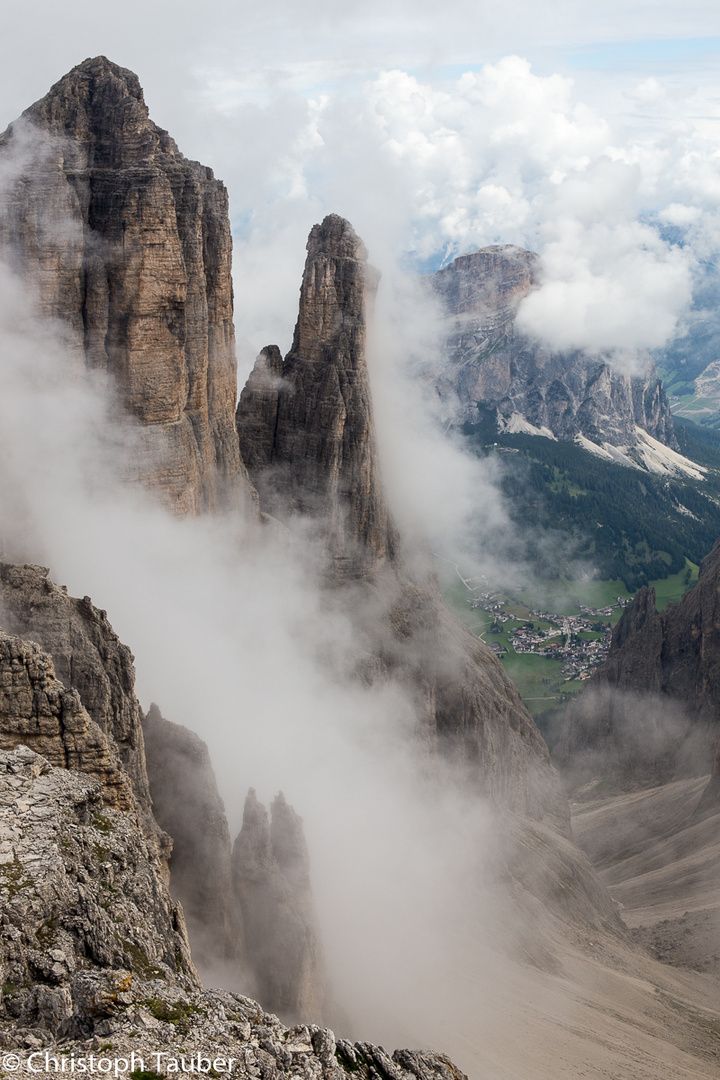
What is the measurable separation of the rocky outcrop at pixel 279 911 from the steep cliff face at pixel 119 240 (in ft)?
79.5

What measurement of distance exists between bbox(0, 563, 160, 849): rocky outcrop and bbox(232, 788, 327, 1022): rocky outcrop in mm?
8773

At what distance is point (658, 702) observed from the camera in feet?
443

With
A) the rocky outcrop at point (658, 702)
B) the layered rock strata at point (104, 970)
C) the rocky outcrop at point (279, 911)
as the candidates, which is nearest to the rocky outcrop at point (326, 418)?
the rocky outcrop at point (279, 911)

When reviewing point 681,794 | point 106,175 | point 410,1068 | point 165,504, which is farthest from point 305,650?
point 681,794

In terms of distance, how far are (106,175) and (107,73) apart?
6847mm

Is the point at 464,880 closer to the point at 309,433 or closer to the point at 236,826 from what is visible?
the point at 236,826

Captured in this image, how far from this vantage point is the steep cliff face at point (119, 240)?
56.3m

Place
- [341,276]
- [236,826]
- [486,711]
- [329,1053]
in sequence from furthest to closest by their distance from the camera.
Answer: [486,711]
[341,276]
[236,826]
[329,1053]

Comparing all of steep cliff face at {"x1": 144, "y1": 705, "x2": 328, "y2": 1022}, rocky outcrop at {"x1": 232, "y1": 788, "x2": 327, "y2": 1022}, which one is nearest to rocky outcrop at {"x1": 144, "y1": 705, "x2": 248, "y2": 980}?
steep cliff face at {"x1": 144, "y1": 705, "x2": 328, "y2": 1022}

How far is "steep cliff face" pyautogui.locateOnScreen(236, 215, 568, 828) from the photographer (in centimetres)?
8188

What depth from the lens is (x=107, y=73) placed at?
59.5 metres

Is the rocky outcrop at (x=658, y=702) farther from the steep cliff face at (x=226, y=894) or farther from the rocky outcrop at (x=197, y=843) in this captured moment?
the rocky outcrop at (x=197, y=843)

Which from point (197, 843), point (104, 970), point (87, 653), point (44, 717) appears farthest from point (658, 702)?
point (104, 970)

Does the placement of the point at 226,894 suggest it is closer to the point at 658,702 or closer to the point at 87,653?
the point at 87,653
